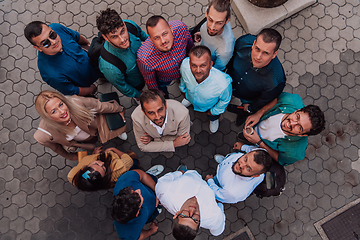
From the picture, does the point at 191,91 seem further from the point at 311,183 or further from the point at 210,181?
the point at 311,183

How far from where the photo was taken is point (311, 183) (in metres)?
4.05

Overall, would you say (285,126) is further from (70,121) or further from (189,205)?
(70,121)

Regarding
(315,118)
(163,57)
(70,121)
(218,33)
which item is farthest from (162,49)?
(315,118)

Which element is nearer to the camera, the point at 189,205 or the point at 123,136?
the point at 189,205

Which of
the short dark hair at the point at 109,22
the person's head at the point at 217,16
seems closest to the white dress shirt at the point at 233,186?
the person's head at the point at 217,16

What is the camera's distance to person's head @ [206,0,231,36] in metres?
2.62

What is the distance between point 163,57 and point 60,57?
1.43m

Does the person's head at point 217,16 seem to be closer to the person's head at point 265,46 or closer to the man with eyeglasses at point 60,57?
the person's head at point 265,46

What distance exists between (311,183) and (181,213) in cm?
304

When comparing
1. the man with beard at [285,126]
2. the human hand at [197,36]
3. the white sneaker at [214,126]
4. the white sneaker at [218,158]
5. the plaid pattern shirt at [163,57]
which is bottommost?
the white sneaker at [218,158]

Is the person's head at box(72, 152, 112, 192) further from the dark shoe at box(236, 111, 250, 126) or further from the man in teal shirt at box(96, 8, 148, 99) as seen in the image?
the dark shoe at box(236, 111, 250, 126)

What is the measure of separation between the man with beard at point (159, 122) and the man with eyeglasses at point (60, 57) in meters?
1.10

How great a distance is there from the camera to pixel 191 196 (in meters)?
2.62

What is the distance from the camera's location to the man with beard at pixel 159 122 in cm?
246
